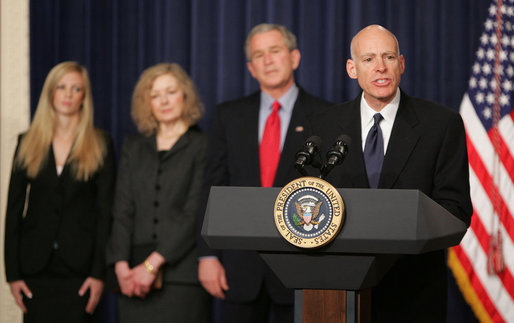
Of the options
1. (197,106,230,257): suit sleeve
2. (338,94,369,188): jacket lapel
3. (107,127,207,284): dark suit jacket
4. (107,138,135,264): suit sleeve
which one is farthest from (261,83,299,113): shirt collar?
(338,94,369,188): jacket lapel

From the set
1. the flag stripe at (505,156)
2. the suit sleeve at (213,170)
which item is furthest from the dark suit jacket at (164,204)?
the flag stripe at (505,156)

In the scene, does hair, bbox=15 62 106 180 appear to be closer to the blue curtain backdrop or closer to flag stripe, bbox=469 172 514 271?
the blue curtain backdrop

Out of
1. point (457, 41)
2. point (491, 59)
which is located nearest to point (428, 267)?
point (491, 59)

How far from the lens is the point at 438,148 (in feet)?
6.48

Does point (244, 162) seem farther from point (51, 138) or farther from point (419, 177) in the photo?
point (419, 177)

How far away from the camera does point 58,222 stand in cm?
346

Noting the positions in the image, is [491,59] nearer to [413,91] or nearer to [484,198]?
[413,91]

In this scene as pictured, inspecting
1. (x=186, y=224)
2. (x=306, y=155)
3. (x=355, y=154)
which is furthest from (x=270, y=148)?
(x=306, y=155)

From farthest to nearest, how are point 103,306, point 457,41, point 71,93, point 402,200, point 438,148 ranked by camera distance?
point 103,306 < point 457,41 < point 71,93 < point 438,148 < point 402,200

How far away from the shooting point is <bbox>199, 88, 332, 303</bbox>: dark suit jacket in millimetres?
3078

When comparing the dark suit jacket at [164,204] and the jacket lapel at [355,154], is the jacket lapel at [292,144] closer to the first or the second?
the dark suit jacket at [164,204]

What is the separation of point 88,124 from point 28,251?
698 millimetres

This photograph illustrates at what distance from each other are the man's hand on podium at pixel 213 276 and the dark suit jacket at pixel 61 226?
599mm

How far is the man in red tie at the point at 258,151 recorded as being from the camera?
309 centimetres
